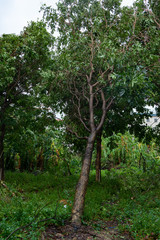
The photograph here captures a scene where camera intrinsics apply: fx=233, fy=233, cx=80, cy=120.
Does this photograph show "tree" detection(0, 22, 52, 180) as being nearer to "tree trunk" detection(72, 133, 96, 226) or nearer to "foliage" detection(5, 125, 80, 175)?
"foliage" detection(5, 125, 80, 175)

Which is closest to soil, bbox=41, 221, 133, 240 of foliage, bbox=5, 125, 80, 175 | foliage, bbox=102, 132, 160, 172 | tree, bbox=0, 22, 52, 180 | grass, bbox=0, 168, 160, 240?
grass, bbox=0, 168, 160, 240

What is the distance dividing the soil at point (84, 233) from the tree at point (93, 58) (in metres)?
0.39

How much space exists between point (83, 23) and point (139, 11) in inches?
115

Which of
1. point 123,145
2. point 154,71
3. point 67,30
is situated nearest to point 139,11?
point 154,71

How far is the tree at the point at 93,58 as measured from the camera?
7.71 m

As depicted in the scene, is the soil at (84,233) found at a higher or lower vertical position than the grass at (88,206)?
lower

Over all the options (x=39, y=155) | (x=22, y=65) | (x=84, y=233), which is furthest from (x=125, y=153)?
(x=84, y=233)

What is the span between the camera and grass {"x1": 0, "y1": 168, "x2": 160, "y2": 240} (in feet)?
18.6

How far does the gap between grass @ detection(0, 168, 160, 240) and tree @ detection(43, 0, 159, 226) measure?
1021mm

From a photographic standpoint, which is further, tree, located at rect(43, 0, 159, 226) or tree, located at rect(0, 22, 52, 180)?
tree, located at rect(0, 22, 52, 180)

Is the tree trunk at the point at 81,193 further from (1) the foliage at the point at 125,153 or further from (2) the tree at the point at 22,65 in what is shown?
(1) the foliage at the point at 125,153

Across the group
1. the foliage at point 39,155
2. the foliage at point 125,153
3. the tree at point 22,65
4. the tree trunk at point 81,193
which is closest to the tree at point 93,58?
the tree trunk at point 81,193

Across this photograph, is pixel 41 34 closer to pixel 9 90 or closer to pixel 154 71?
pixel 9 90

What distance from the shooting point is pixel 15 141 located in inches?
501
